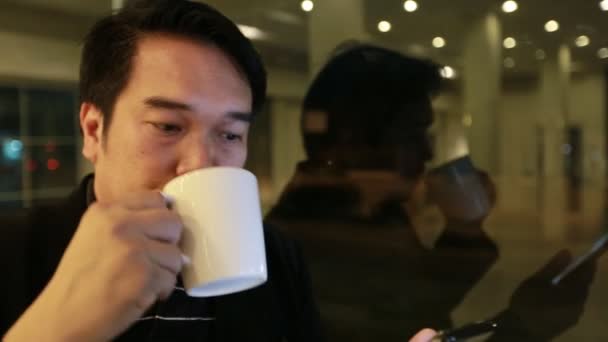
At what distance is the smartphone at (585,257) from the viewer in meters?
0.82

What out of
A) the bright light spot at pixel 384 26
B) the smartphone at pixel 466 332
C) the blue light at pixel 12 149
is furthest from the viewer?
the blue light at pixel 12 149

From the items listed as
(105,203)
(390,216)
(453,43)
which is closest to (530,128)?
(453,43)

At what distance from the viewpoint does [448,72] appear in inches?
35.4

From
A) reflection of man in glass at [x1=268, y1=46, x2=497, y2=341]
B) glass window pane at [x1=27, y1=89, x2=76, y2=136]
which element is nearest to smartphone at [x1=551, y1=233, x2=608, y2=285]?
reflection of man in glass at [x1=268, y1=46, x2=497, y2=341]

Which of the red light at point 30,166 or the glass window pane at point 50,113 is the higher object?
the glass window pane at point 50,113

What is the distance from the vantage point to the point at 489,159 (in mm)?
854

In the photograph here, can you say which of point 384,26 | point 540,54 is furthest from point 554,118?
point 384,26

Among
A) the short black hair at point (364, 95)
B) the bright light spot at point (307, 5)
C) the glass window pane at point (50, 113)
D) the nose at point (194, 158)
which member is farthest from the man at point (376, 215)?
the glass window pane at point (50, 113)

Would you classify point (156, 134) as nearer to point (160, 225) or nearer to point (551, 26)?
point (160, 225)

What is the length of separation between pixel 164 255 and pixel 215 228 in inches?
2.0

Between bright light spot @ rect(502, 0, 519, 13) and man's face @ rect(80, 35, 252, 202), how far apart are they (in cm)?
54

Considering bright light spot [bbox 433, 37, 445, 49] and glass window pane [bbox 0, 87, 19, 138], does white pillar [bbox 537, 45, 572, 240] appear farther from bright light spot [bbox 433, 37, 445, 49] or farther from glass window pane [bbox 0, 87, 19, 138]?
glass window pane [bbox 0, 87, 19, 138]

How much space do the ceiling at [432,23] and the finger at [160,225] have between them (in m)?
0.47

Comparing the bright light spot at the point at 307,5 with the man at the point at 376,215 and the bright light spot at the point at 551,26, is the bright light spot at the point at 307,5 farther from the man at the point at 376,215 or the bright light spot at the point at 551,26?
the bright light spot at the point at 551,26
